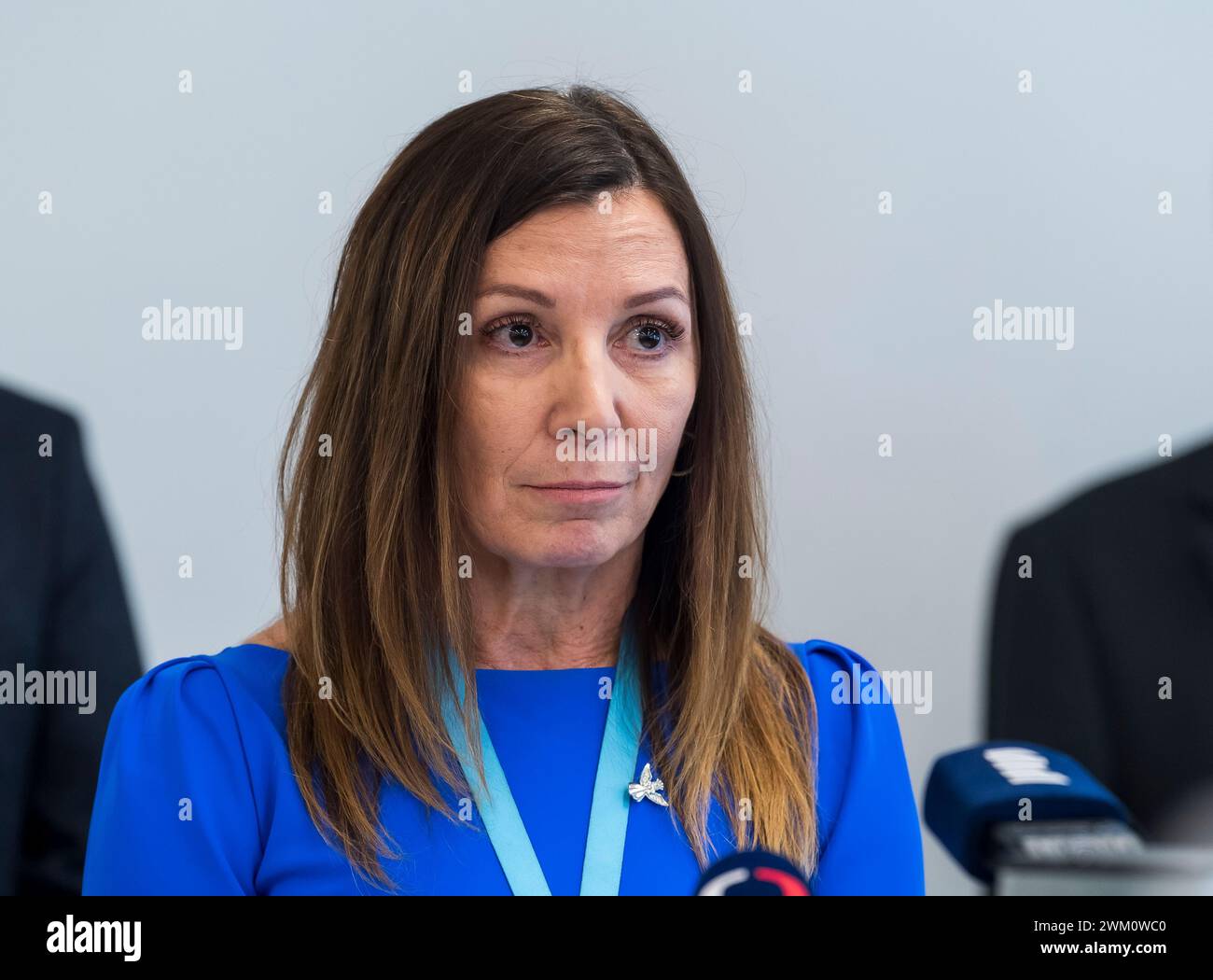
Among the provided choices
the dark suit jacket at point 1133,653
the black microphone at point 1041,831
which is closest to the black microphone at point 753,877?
the black microphone at point 1041,831

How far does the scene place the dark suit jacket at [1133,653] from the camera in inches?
88.3

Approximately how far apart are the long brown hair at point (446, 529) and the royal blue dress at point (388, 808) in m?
0.03

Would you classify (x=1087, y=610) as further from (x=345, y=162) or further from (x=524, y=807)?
(x=345, y=162)

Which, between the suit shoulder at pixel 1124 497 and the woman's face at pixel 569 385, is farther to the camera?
the suit shoulder at pixel 1124 497

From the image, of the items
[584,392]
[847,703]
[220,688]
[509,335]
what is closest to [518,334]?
[509,335]

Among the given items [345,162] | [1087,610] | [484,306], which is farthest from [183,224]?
[1087,610]

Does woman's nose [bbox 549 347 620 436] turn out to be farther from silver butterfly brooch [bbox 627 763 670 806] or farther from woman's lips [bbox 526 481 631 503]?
silver butterfly brooch [bbox 627 763 670 806]

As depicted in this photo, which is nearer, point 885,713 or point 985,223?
point 885,713

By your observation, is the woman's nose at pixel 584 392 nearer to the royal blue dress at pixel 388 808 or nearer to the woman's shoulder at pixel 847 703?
the royal blue dress at pixel 388 808

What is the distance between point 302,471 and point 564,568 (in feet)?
1.18

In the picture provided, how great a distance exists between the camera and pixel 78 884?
7.22 ft

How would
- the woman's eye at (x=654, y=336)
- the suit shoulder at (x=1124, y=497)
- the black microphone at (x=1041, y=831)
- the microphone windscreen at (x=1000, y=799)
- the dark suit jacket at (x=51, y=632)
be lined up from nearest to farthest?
the black microphone at (x=1041, y=831) → the microphone windscreen at (x=1000, y=799) → the woman's eye at (x=654, y=336) → the dark suit jacket at (x=51, y=632) → the suit shoulder at (x=1124, y=497)

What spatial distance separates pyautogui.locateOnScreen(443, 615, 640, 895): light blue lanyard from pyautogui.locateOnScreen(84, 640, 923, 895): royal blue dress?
13 mm

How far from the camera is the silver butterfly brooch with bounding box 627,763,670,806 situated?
161 cm
